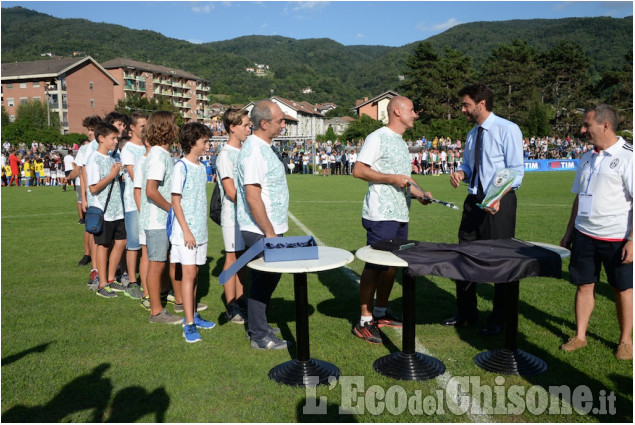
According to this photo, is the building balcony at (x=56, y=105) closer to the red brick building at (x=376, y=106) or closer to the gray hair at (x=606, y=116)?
the red brick building at (x=376, y=106)

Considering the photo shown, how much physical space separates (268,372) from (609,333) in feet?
10.6

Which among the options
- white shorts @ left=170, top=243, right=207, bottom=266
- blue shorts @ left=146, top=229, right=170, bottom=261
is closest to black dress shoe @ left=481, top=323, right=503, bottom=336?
white shorts @ left=170, top=243, right=207, bottom=266

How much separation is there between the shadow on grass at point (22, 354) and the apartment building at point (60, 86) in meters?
84.0

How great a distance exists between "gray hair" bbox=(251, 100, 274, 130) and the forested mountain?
130462 millimetres

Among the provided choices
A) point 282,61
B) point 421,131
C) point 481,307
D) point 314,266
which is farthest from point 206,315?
point 282,61

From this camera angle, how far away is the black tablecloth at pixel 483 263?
3.78m

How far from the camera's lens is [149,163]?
16.9 feet

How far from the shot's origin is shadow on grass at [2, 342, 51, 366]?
4.40m

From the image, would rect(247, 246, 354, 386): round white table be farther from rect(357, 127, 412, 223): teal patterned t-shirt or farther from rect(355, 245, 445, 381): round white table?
rect(357, 127, 412, 223): teal patterned t-shirt

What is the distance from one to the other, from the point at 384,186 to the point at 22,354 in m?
3.60

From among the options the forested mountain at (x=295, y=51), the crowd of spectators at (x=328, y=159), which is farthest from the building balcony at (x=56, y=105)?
the forested mountain at (x=295, y=51)

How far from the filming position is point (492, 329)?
16.4 ft

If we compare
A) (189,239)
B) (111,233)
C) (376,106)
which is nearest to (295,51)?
(376,106)

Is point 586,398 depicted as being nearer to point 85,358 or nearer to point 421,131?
point 85,358
